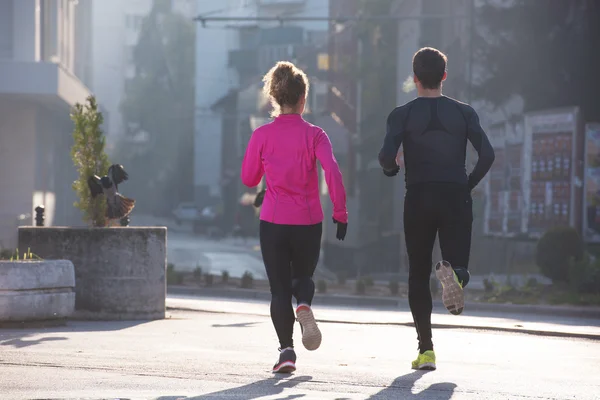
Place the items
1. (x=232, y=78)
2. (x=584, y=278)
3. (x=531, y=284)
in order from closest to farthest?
1. (x=584, y=278)
2. (x=531, y=284)
3. (x=232, y=78)

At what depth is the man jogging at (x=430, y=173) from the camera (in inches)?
311

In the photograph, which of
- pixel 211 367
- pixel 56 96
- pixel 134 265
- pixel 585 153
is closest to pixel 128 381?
pixel 211 367

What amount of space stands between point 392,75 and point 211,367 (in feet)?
104

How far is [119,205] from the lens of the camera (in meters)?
12.6

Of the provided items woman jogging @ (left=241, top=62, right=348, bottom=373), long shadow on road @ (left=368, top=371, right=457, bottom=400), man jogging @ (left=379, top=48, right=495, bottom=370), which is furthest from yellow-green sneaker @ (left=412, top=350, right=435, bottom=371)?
woman jogging @ (left=241, top=62, right=348, bottom=373)

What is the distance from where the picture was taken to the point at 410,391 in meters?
6.98

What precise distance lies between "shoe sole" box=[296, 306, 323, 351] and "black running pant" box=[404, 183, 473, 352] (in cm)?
72

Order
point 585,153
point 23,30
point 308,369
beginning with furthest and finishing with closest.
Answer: point 23,30
point 585,153
point 308,369

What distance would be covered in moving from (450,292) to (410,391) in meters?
0.69

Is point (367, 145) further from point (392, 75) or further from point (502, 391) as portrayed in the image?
point (502, 391)

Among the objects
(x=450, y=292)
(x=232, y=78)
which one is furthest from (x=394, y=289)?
(x=232, y=78)

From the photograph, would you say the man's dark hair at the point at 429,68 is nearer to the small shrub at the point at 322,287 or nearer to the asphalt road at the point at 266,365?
the asphalt road at the point at 266,365

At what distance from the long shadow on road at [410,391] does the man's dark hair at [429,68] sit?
1798 mm

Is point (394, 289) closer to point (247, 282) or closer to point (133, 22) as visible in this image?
point (247, 282)
